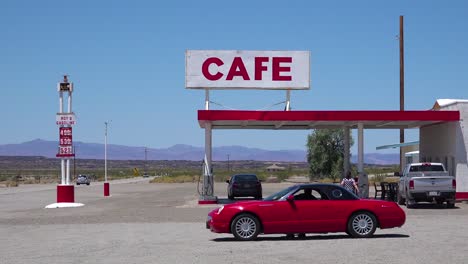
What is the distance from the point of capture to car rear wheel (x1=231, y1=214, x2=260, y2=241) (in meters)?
17.5

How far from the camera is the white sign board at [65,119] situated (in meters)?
35.5

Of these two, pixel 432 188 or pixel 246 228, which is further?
pixel 432 188

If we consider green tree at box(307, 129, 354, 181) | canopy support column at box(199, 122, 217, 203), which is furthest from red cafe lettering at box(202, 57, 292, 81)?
green tree at box(307, 129, 354, 181)

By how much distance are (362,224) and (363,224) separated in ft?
0.08

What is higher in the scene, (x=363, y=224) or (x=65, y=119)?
(x=65, y=119)

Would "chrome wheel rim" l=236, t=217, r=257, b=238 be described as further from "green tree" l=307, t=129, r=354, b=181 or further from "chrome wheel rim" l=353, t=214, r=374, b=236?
"green tree" l=307, t=129, r=354, b=181

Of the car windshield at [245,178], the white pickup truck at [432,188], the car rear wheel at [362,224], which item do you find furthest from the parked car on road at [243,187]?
the car rear wheel at [362,224]

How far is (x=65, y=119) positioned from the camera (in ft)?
117

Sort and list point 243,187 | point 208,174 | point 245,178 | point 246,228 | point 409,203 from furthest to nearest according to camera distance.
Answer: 1. point 245,178
2. point 243,187
3. point 208,174
4. point 409,203
5. point 246,228

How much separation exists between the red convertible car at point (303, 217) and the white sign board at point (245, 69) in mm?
18438

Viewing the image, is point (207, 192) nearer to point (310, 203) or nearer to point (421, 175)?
point (421, 175)

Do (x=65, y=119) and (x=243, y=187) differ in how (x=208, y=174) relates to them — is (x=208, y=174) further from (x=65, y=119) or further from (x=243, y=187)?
(x=65, y=119)

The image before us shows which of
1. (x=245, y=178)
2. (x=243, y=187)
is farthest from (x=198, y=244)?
(x=245, y=178)

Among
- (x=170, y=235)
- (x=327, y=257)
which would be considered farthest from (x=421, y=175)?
(x=327, y=257)
